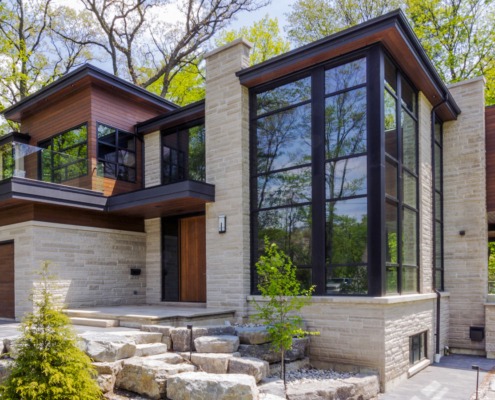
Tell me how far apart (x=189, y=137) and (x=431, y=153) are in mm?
5757

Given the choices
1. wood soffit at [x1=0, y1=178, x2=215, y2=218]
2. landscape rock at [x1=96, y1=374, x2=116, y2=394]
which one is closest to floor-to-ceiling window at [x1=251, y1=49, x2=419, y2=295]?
wood soffit at [x1=0, y1=178, x2=215, y2=218]

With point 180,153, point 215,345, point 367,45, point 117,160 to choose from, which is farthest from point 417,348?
point 117,160

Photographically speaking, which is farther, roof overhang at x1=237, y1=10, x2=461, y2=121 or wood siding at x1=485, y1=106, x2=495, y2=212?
wood siding at x1=485, y1=106, x2=495, y2=212

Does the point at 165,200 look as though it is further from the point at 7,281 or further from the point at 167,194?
the point at 7,281

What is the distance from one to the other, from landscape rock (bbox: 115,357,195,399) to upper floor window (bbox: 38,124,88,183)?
5.34 m

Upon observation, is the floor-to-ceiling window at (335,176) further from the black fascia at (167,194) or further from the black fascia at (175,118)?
the black fascia at (175,118)

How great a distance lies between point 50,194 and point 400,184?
7078 mm

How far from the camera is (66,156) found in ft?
34.8

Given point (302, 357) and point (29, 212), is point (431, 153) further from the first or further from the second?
point (29, 212)

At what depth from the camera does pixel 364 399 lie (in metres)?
6.52

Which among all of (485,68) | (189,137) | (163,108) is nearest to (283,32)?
(485,68)

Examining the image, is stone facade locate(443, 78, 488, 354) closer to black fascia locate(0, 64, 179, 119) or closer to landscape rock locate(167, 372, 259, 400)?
landscape rock locate(167, 372, 259, 400)

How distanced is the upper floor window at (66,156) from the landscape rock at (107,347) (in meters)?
4.74

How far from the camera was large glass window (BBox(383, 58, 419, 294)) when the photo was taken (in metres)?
7.85
